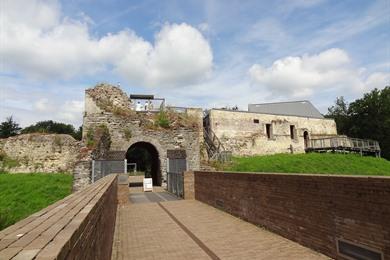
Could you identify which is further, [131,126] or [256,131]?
[256,131]

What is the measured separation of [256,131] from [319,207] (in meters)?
28.6

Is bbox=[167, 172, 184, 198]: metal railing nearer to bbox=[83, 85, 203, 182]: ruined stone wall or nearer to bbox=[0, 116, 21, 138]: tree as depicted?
bbox=[83, 85, 203, 182]: ruined stone wall

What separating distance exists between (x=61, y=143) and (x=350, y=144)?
29115mm

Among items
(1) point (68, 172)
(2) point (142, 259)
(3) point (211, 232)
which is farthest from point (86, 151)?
(2) point (142, 259)

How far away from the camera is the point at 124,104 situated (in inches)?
976

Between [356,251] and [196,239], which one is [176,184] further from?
[356,251]

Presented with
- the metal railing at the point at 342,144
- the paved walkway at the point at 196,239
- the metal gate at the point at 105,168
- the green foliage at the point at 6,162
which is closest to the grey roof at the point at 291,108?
the metal railing at the point at 342,144

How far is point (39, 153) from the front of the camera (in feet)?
79.9

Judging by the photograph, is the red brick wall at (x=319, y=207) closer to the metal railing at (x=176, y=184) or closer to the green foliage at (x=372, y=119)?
the metal railing at (x=176, y=184)

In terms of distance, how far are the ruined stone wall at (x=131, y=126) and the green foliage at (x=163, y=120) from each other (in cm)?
24

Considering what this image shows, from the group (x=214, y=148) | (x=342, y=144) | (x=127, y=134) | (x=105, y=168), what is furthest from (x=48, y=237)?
(x=342, y=144)

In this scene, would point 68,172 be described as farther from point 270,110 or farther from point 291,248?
point 270,110

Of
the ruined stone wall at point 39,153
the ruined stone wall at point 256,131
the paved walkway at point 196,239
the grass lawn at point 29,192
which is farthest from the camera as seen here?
the ruined stone wall at point 256,131

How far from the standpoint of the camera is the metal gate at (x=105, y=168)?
19.0 m
